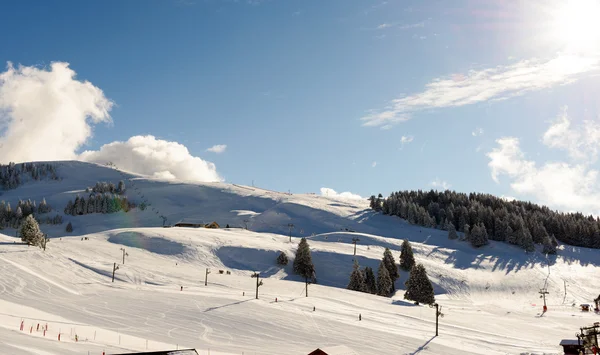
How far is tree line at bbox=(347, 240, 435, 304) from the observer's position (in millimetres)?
73562

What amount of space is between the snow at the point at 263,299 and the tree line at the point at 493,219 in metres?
5.46

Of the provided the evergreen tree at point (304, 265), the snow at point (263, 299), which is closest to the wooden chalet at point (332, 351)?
the snow at point (263, 299)

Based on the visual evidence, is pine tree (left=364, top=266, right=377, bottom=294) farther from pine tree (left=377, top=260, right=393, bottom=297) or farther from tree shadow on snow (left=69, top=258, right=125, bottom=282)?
tree shadow on snow (left=69, top=258, right=125, bottom=282)

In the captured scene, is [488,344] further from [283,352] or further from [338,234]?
[338,234]

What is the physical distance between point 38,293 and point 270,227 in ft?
348

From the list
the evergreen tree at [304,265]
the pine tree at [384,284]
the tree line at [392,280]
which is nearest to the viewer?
the tree line at [392,280]

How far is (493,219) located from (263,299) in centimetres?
11253

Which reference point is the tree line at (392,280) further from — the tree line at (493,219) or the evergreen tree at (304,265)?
the tree line at (493,219)

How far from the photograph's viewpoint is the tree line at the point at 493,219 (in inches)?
5246

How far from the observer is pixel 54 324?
131 feet

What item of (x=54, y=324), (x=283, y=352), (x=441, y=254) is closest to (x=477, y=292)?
(x=441, y=254)

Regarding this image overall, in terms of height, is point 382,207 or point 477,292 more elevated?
point 382,207


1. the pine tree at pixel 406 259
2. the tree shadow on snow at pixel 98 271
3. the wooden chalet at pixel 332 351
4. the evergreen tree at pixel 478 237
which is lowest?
the tree shadow on snow at pixel 98 271

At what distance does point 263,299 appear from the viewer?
195ft
